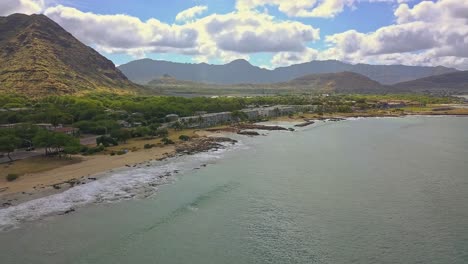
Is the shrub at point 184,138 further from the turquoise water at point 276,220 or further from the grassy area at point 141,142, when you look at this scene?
the turquoise water at point 276,220

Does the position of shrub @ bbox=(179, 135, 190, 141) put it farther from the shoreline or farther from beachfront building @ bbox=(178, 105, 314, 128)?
beachfront building @ bbox=(178, 105, 314, 128)

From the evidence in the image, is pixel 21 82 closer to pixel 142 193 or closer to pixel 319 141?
pixel 319 141

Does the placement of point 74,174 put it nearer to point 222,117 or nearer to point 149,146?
point 149,146

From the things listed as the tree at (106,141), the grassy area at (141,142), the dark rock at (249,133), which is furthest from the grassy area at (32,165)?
the dark rock at (249,133)

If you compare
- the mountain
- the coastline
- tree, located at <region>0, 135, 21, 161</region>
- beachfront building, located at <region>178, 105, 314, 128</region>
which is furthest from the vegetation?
the mountain

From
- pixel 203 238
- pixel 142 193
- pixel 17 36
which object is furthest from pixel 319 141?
pixel 17 36

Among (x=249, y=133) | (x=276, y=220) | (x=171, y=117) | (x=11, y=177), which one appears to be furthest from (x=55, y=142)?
(x=171, y=117)
